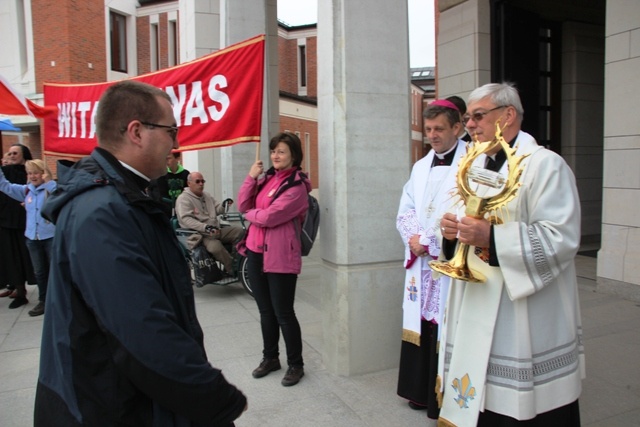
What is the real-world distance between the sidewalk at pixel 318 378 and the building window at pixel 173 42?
75.1 feet

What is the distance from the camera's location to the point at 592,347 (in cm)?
463

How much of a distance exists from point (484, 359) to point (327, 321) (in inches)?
84.7

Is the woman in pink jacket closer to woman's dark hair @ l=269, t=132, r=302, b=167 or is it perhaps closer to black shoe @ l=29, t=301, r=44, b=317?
woman's dark hair @ l=269, t=132, r=302, b=167

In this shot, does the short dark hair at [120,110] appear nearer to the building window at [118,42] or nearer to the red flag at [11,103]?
the red flag at [11,103]

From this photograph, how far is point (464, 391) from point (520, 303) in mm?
514

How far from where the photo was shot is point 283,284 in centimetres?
405

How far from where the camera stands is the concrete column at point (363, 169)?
410 cm

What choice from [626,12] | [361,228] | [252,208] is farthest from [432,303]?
[626,12]

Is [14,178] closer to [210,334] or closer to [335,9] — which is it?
[210,334]

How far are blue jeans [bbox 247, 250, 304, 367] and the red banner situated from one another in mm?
1262

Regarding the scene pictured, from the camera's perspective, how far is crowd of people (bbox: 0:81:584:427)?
1516 millimetres

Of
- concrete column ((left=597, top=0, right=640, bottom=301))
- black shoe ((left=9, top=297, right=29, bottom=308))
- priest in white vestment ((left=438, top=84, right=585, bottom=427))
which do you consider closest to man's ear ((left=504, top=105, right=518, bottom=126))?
priest in white vestment ((left=438, top=84, right=585, bottom=427))

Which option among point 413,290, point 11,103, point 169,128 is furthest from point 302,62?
point 169,128

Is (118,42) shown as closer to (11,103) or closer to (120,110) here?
(11,103)
